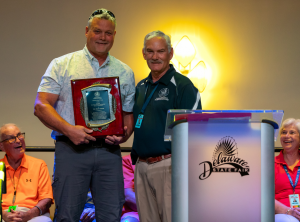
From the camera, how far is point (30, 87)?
450 cm

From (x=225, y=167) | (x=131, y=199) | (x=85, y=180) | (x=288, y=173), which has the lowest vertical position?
(x=131, y=199)

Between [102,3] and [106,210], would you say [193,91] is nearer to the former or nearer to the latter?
[106,210]

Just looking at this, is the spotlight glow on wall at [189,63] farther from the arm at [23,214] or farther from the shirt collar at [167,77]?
the arm at [23,214]

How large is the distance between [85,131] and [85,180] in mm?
343

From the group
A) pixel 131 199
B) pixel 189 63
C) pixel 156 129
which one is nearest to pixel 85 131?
pixel 156 129

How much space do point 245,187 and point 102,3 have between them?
3847 millimetres

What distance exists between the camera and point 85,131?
7.21ft

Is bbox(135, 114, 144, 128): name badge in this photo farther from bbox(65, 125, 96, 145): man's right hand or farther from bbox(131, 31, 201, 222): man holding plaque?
bbox(65, 125, 96, 145): man's right hand

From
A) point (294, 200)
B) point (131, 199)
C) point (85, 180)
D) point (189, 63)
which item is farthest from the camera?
point (189, 63)

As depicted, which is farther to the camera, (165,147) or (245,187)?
(165,147)

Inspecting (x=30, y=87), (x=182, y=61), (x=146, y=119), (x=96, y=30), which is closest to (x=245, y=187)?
(x=146, y=119)

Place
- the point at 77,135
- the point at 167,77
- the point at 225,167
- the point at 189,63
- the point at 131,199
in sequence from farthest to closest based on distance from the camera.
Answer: the point at 189,63 < the point at 131,199 < the point at 167,77 < the point at 77,135 < the point at 225,167

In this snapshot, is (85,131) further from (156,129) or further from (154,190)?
(154,190)

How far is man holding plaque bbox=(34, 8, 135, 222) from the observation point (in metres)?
2.22
